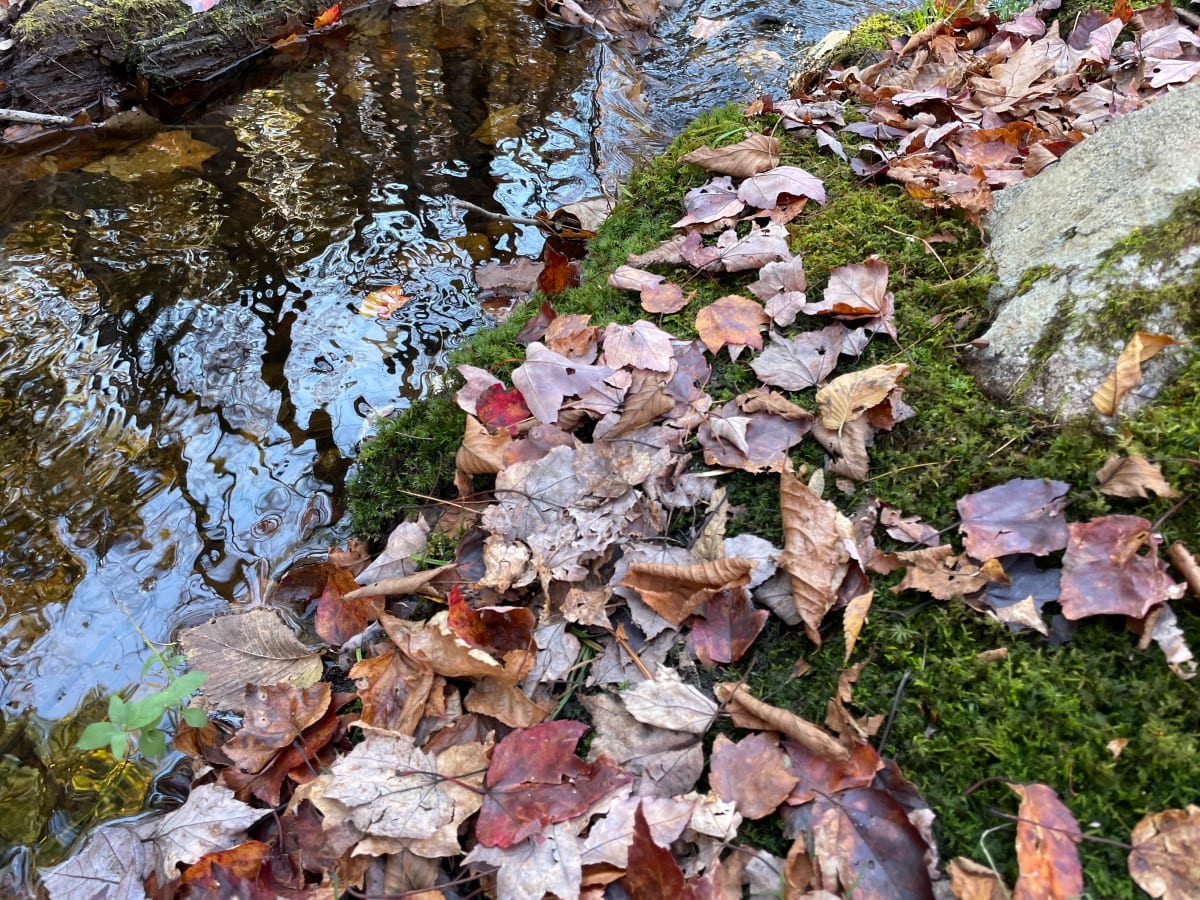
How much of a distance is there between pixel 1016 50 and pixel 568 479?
350 cm

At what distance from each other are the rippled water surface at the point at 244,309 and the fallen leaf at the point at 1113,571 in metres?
2.63

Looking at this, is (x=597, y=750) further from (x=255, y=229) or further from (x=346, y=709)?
(x=255, y=229)

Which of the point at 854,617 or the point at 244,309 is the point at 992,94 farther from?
the point at 244,309

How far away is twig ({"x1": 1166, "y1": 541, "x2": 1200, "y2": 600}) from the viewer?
1514mm

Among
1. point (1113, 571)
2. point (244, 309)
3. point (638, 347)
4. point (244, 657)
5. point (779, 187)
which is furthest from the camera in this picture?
point (244, 309)

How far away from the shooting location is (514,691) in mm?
1930

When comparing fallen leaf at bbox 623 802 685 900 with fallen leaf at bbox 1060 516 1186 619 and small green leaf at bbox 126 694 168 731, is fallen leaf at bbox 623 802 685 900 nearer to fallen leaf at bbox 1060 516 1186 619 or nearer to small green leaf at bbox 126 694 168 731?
fallen leaf at bbox 1060 516 1186 619

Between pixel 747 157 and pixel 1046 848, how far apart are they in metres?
2.89

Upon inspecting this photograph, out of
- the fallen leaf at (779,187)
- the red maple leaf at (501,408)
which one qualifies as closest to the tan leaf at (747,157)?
the fallen leaf at (779,187)

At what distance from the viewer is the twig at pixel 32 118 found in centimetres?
527

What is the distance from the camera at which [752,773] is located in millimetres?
1683

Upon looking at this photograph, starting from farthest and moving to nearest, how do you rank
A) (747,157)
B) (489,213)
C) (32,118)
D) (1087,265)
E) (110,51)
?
(110,51), (32,118), (489,213), (747,157), (1087,265)

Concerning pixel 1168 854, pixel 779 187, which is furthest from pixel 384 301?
pixel 1168 854

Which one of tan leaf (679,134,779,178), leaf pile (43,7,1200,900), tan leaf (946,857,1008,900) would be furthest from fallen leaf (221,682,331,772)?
tan leaf (679,134,779,178)
